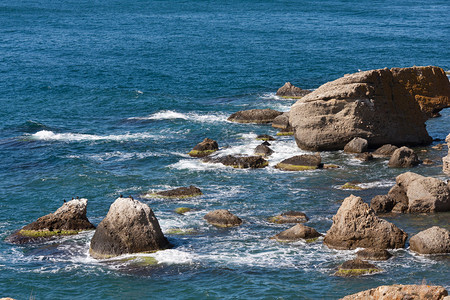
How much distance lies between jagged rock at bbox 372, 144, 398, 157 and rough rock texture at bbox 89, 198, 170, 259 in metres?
25.9

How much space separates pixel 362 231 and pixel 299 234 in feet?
12.6

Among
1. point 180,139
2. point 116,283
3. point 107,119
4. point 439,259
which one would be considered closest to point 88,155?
point 180,139

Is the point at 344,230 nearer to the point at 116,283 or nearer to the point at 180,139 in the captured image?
the point at 116,283

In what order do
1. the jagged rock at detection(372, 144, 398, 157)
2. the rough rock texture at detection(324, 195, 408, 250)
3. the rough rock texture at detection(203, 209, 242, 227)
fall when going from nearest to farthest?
the rough rock texture at detection(324, 195, 408, 250) → the rough rock texture at detection(203, 209, 242, 227) → the jagged rock at detection(372, 144, 398, 157)

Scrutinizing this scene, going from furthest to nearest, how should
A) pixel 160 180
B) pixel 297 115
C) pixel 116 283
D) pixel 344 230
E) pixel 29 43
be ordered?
1. pixel 29 43
2. pixel 297 115
3. pixel 160 180
4. pixel 344 230
5. pixel 116 283

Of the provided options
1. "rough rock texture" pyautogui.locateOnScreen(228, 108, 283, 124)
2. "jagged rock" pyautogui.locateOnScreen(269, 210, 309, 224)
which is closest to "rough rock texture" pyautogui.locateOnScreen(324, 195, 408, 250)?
"jagged rock" pyautogui.locateOnScreen(269, 210, 309, 224)

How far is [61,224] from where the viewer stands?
44281 mm

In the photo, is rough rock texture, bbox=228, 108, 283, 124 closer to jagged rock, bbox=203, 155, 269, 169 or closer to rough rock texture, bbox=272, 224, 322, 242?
jagged rock, bbox=203, 155, 269, 169

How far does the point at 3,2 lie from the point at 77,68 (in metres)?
86.9

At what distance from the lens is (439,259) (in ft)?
121

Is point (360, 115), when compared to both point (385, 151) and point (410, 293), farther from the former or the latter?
point (410, 293)

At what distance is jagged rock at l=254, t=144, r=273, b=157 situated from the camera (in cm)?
6054

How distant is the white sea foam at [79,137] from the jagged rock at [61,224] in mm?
24897

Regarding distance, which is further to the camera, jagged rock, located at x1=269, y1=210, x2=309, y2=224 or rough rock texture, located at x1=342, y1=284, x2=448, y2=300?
jagged rock, located at x1=269, y1=210, x2=309, y2=224
